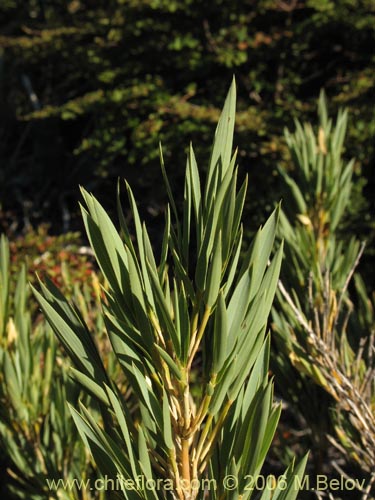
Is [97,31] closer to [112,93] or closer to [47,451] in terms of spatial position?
[112,93]

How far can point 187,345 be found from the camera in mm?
665

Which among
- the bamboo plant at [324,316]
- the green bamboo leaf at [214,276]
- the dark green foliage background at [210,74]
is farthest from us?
the dark green foliage background at [210,74]

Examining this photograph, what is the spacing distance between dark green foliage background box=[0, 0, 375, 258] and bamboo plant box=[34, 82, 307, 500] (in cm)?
287

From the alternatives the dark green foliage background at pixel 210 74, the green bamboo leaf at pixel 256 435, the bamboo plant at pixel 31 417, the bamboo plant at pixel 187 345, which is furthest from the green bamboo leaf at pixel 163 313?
the dark green foliage background at pixel 210 74

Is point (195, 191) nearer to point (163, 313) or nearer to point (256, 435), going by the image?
point (163, 313)

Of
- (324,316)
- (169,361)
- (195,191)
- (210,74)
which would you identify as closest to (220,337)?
(169,361)

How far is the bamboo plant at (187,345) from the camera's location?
62 cm

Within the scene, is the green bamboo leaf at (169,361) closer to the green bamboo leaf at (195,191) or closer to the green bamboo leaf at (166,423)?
the green bamboo leaf at (166,423)

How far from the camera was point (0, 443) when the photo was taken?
39.7 inches

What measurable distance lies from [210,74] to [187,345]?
4280mm

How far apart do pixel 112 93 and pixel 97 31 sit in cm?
66

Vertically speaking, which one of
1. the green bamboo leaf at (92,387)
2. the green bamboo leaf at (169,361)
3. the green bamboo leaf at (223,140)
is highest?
the green bamboo leaf at (223,140)

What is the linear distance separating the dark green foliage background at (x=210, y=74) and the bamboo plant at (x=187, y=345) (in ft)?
9.41

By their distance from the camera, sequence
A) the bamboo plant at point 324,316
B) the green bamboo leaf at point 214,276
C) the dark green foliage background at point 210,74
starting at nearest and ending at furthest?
the green bamboo leaf at point 214,276, the bamboo plant at point 324,316, the dark green foliage background at point 210,74
